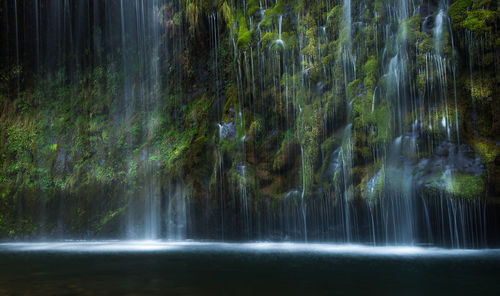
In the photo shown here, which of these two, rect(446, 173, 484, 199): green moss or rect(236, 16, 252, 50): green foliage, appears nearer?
rect(446, 173, 484, 199): green moss

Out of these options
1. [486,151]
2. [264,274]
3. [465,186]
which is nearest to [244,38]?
[486,151]

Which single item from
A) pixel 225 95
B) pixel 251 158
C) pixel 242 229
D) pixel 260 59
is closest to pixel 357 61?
pixel 260 59

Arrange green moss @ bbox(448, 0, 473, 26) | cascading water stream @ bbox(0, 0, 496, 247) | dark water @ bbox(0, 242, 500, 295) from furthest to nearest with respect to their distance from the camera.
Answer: cascading water stream @ bbox(0, 0, 496, 247) → green moss @ bbox(448, 0, 473, 26) → dark water @ bbox(0, 242, 500, 295)

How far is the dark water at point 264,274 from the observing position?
5852 millimetres

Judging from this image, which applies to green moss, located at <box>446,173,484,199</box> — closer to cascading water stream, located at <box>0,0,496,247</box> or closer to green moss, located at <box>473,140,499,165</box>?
cascading water stream, located at <box>0,0,496,247</box>

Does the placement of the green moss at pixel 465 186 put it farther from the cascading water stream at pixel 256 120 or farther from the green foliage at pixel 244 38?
the green foliage at pixel 244 38

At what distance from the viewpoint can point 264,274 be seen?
23.6ft

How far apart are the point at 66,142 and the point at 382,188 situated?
16265 millimetres

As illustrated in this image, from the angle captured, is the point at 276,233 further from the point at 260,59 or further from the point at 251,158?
the point at 260,59

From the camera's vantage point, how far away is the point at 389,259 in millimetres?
8602

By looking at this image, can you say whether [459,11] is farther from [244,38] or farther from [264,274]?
[264,274]

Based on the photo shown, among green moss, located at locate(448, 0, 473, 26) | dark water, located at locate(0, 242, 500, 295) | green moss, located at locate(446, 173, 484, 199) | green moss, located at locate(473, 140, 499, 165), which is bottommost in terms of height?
dark water, located at locate(0, 242, 500, 295)

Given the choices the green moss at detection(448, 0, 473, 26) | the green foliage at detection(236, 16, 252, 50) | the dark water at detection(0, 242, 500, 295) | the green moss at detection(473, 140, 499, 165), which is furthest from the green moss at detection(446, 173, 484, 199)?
the green foliage at detection(236, 16, 252, 50)

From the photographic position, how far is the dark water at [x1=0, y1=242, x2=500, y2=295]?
5.85 meters
